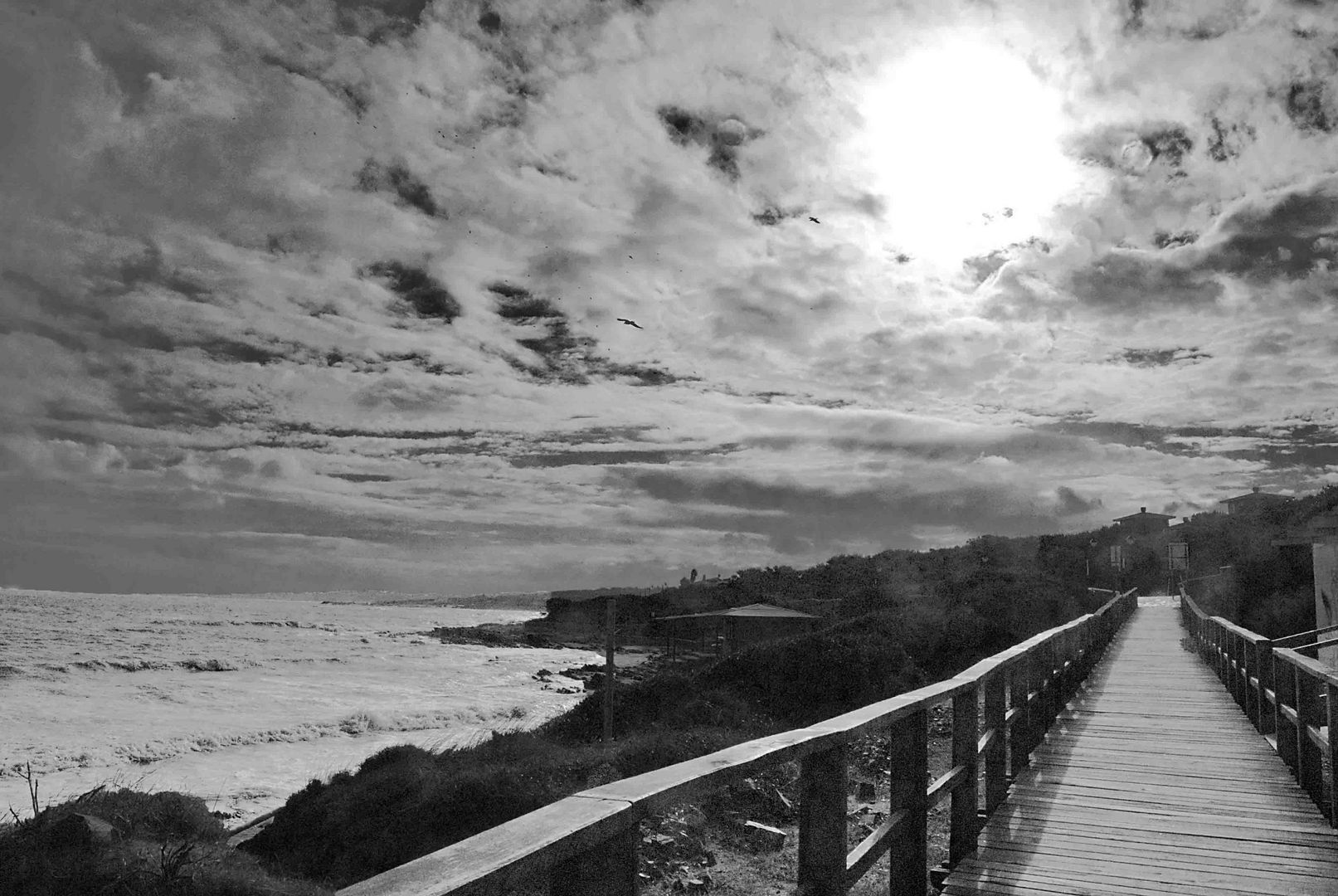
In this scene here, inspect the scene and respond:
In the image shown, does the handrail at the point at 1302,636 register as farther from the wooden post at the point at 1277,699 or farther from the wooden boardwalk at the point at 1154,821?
the wooden boardwalk at the point at 1154,821

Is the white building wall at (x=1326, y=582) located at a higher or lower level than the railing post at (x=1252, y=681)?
higher

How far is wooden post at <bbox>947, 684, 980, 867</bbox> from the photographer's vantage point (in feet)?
16.7

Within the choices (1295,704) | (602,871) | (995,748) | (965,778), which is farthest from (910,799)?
(1295,704)

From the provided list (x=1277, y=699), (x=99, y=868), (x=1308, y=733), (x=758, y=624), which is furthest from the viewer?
(x=758, y=624)

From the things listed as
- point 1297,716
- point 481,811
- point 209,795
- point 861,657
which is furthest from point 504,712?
point 1297,716

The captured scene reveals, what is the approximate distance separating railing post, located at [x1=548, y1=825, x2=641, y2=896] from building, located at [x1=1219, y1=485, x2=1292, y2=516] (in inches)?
2899

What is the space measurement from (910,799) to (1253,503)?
85237 mm

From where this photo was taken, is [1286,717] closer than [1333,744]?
No

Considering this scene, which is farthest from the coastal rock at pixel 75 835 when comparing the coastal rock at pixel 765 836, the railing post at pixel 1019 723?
the coastal rock at pixel 765 836

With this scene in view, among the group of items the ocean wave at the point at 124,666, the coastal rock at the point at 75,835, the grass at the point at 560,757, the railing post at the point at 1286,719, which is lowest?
the ocean wave at the point at 124,666

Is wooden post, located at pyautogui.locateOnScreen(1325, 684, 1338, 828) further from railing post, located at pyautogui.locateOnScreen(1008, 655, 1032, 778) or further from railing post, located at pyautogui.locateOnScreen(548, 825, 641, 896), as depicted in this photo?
railing post, located at pyautogui.locateOnScreen(548, 825, 641, 896)

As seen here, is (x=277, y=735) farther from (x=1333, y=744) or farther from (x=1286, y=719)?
(x=1333, y=744)

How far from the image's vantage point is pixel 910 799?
4094 mm

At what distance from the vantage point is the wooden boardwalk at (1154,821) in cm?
477
